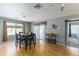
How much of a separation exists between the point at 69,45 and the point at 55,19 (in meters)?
0.79

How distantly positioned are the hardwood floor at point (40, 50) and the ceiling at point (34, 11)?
696 millimetres

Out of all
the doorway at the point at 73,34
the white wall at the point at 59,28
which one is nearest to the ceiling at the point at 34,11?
the white wall at the point at 59,28

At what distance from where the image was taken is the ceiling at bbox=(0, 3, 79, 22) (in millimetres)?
1940

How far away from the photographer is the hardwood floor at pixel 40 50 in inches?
79.7

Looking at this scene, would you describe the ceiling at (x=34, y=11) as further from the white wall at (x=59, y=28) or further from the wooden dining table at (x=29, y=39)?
the wooden dining table at (x=29, y=39)

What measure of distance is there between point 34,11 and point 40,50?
994 mm

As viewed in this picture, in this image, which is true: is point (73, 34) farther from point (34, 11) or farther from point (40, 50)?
point (34, 11)

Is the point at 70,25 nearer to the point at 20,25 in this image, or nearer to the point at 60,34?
the point at 60,34

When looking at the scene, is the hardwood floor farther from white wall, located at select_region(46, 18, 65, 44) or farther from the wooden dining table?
white wall, located at select_region(46, 18, 65, 44)

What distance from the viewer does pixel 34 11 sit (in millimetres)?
2131

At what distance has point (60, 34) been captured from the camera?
2.35 m

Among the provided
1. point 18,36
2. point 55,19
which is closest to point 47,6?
point 55,19

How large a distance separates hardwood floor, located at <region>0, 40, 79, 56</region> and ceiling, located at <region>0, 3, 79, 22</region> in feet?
2.28

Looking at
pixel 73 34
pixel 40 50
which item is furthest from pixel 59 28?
pixel 40 50
